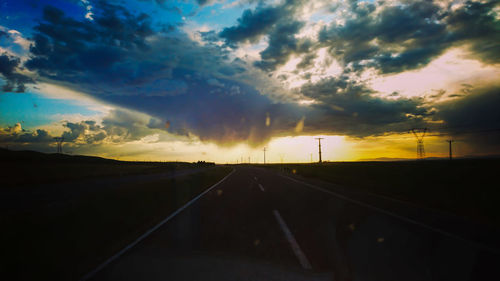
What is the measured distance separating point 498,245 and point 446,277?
98.3 inches

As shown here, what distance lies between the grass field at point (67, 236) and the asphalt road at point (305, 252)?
584 millimetres

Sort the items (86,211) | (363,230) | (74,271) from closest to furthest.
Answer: (74,271) < (363,230) < (86,211)

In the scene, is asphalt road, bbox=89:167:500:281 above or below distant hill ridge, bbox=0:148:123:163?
below

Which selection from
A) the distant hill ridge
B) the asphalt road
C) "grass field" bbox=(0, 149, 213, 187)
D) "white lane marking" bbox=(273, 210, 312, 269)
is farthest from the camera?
the distant hill ridge

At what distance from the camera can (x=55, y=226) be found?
6645 mm

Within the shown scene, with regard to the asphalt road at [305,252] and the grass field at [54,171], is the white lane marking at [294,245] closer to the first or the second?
the asphalt road at [305,252]

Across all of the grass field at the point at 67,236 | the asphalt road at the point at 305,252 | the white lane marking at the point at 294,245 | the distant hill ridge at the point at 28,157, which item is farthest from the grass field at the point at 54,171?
the white lane marking at the point at 294,245

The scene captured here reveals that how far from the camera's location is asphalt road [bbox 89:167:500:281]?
3645 mm

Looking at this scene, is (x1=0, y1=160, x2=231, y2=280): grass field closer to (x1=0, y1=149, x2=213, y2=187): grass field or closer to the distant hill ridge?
(x1=0, y1=149, x2=213, y2=187): grass field

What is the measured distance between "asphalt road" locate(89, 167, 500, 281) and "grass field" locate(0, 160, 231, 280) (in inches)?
23.0

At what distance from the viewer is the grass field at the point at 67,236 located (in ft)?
13.1

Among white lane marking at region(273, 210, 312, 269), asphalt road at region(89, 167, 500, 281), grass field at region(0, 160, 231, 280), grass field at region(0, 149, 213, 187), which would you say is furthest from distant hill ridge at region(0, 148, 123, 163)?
white lane marking at region(273, 210, 312, 269)

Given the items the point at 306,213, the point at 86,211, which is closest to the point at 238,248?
the point at 306,213

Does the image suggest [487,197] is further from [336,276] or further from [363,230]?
[336,276]
